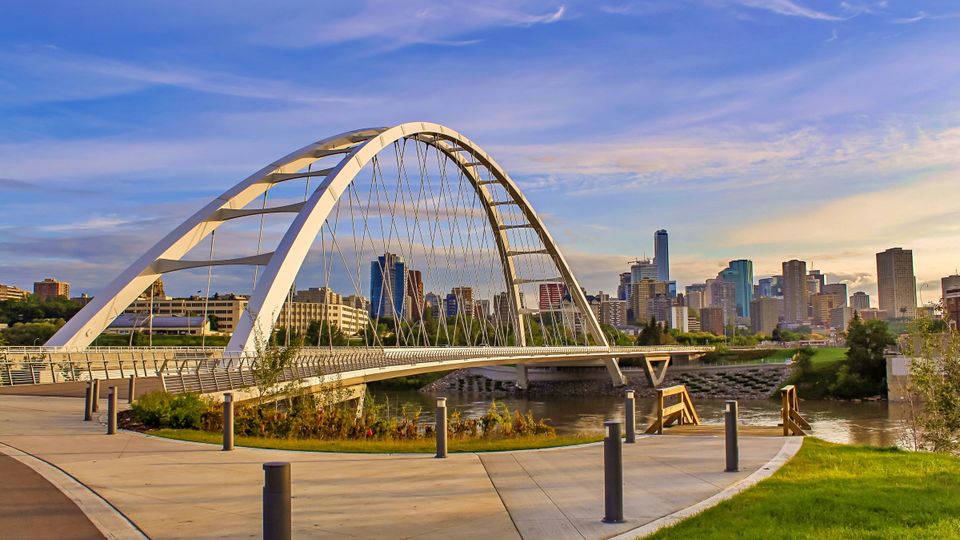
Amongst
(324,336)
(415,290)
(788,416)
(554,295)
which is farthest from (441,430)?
(554,295)

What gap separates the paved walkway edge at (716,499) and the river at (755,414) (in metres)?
20.0

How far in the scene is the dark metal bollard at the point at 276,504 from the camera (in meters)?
4.88

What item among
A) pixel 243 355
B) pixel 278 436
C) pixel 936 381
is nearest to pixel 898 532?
pixel 936 381

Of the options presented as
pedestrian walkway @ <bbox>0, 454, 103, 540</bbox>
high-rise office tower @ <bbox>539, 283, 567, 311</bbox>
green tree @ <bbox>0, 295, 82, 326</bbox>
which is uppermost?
high-rise office tower @ <bbox>539, 283, 567, 311</bbox>

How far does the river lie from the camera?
115 ft

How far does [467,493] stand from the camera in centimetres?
784

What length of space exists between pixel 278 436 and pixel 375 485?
6427mm

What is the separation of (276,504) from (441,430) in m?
5.69

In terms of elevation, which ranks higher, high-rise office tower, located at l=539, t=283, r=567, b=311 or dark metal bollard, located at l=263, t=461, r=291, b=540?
high-rise office tower, located at l=539, t=283, r=567, b=311

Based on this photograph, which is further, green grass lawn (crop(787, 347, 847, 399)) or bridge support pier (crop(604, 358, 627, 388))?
bridge support pier (crop(604, 358, 627, 388))

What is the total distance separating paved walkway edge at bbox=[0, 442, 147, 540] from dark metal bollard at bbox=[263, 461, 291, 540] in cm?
167

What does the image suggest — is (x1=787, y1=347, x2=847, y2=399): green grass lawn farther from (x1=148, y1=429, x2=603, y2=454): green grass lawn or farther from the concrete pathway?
(x1=148, y1=429, x2=603, y2=454): green grass lawn

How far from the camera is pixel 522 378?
74938mm

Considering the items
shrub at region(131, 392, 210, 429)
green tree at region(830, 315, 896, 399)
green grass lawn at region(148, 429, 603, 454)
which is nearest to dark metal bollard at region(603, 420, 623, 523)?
green grass lawn at region(148, 429, 603, 454)
